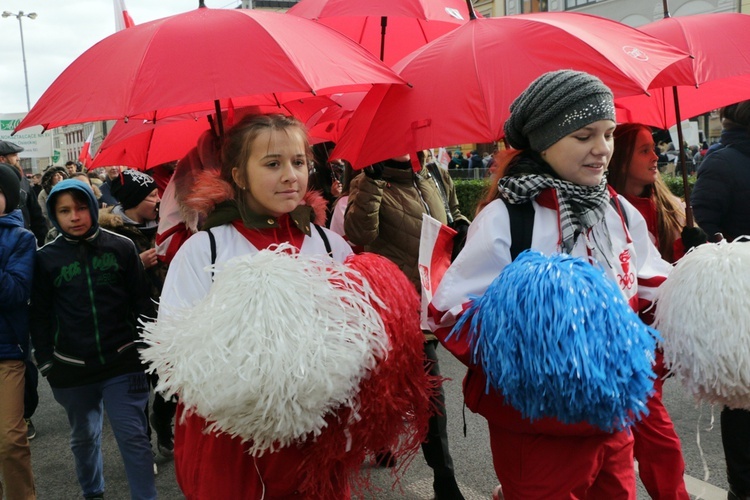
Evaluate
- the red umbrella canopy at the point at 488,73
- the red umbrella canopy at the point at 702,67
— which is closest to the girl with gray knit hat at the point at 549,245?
the red umbrella canopy at the point at 488,73

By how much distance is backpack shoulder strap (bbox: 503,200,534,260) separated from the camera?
240 centimetres

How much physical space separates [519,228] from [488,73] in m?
0.80

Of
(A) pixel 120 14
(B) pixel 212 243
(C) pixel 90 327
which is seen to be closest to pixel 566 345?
(B) pixel 212 243

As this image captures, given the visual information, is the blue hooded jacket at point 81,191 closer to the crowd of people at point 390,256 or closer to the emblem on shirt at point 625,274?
the crowd of people at point 390,256

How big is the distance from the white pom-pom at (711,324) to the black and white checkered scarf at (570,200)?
27 cm

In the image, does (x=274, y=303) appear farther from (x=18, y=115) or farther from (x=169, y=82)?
(x=18, y=115)

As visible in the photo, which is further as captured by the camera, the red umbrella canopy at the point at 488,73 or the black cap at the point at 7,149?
the black cap at the point at 7,149

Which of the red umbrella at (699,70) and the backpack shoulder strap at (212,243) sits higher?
the red umbrella at (699,70)

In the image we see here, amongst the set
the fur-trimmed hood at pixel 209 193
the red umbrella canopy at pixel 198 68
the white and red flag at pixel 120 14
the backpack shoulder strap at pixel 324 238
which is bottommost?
the backpack shoulder strap at pixel 324 238

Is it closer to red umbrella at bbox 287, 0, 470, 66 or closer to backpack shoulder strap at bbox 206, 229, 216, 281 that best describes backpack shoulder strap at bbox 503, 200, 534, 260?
backpack shoulder strap at bbox 206, 229, 216, 281

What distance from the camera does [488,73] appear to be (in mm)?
2900

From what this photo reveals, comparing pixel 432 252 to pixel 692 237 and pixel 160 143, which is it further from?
pixel 160 143

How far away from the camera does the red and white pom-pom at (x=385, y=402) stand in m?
2.16

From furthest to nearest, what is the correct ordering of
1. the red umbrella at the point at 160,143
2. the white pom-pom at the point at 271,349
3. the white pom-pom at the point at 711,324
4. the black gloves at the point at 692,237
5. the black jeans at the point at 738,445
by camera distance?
the red umbrella at the point at 160,143, the black jeans at the point at 738,445, the black gloves at the point at 692,237, the white pom-pom at the point at 711,324, the white pom-pom at the point at 271,349
